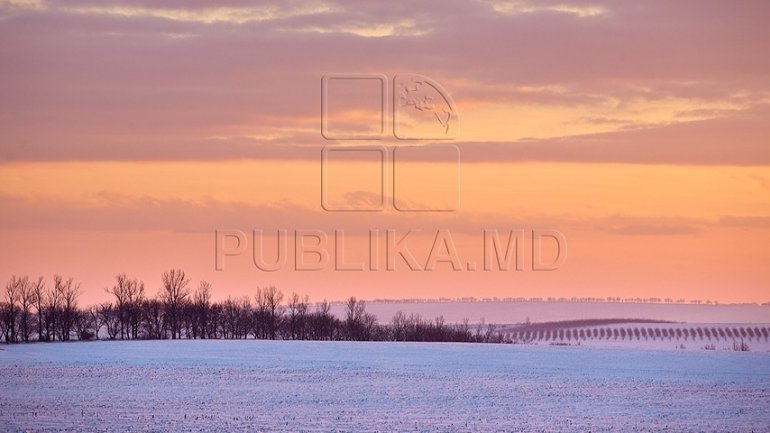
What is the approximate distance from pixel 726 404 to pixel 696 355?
36.4 metres

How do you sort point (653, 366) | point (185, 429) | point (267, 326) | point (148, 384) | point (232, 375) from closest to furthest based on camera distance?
point (185, 429)
point (148, 384)
point (232, 375)
point (653, 366)
point (267, 326)

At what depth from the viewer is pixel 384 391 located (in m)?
53.9

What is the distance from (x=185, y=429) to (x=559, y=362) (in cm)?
4253

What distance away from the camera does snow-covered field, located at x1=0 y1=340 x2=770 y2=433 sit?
41.0 meters

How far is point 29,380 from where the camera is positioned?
57.8 m

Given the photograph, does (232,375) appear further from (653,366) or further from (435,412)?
(653,366)

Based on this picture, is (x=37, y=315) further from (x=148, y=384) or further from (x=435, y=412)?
(x=435, y=412)

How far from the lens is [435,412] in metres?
44.8

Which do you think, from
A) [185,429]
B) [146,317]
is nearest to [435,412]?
[185,429]

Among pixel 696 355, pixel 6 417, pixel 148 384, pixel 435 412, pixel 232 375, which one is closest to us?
pixel 6 417

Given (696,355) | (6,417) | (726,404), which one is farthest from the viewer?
(696,355)

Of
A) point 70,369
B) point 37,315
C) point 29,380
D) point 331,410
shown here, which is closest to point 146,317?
point 37,315

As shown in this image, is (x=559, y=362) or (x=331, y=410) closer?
(x=331, y=410)

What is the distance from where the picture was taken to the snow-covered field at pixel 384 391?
41.0m
